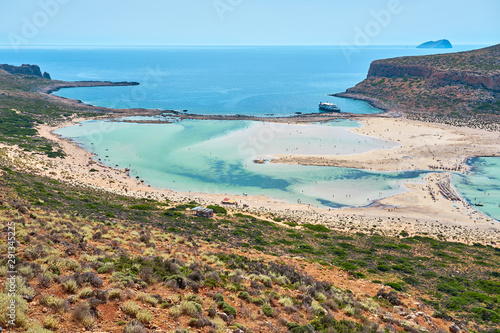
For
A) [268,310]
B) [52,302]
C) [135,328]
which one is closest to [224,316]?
[268,310]

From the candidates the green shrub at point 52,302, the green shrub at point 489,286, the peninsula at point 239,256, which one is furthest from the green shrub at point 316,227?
the green shrub at point 52,302

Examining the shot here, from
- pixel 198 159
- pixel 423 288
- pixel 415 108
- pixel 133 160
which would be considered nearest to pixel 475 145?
pixel 415 108

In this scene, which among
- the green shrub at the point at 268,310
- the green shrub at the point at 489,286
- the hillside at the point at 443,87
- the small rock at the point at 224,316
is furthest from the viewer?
the hillside at the point at 443,87

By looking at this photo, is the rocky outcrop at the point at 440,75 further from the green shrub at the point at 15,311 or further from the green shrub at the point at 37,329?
the green shrub at the point at 15,311

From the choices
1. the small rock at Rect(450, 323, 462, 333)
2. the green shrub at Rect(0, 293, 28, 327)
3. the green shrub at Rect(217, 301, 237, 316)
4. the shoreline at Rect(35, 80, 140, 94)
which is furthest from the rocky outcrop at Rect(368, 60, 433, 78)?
the green shrub at Rect(0, 293, 28, 327)

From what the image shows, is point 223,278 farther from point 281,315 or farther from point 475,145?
point 475,145

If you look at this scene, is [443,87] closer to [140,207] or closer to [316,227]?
[316,227]
